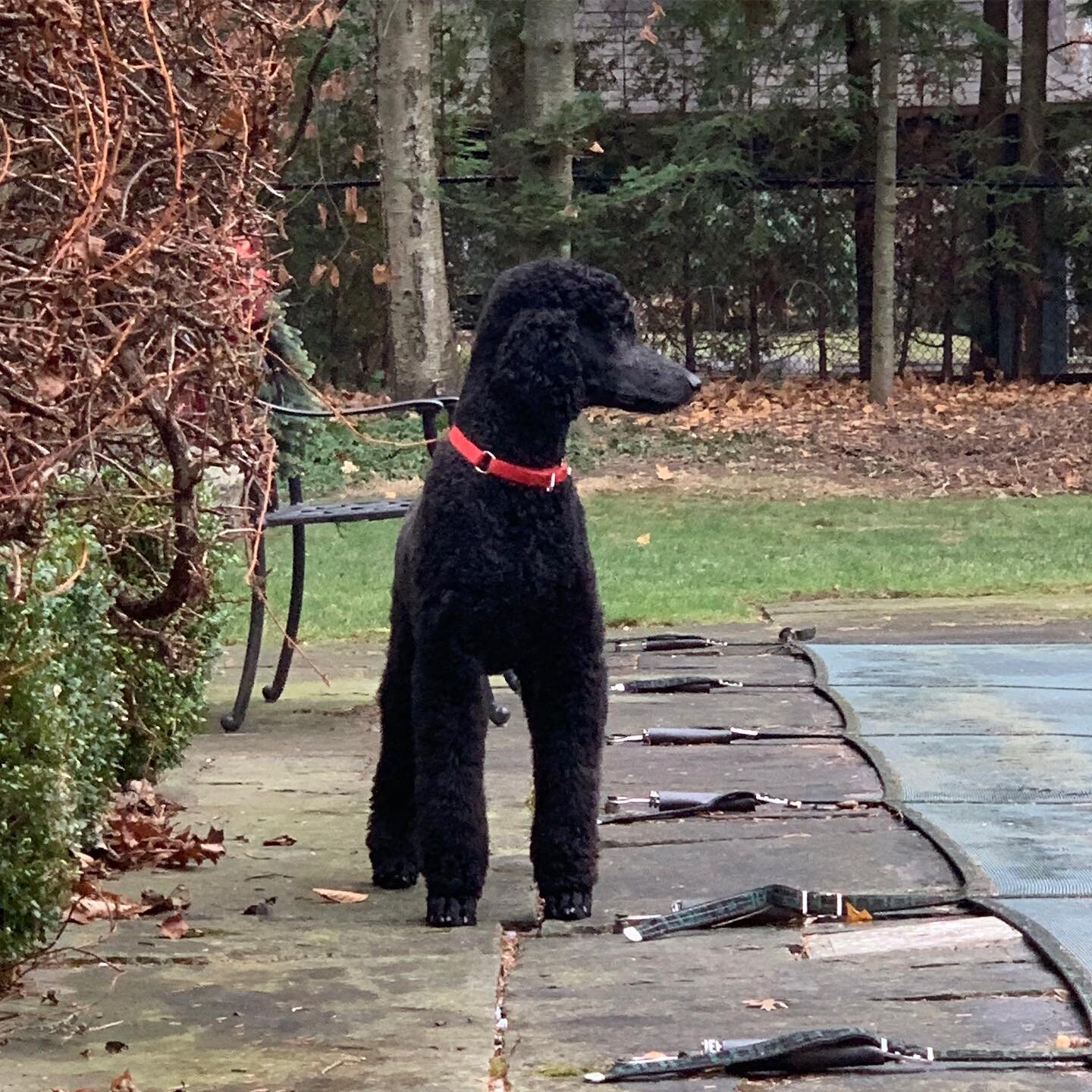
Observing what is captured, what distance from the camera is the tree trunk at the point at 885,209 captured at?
1692cm

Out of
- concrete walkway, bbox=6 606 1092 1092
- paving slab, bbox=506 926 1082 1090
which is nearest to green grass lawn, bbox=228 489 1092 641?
concrete walkway, bbox=6 606 1092 1092

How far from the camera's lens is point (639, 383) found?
14.5 feet

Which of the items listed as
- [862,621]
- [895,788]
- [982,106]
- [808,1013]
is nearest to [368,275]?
[982,106]

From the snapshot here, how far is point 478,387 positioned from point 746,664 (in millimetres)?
3399

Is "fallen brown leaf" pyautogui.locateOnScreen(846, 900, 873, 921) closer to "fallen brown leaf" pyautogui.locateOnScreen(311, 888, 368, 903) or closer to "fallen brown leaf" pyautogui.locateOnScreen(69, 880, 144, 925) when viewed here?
"fallen brown leaf" pyautogui.locateOnScreen(311, 888, 368, 903)

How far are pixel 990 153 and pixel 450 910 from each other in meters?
16.2

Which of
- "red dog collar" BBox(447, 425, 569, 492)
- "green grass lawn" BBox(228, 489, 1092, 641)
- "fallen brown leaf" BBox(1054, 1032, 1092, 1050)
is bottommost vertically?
"green grass lawn" BBox(228, 489, 1092, 641)

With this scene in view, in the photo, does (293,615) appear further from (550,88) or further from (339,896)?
(550,88)

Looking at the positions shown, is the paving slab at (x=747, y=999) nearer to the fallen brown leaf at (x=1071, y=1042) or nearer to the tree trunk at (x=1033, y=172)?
the fallen brown leaf at (x=1071, y=1042)

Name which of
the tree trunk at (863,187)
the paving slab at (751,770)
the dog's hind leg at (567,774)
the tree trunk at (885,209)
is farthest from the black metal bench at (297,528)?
the tree trunk at (863,187)

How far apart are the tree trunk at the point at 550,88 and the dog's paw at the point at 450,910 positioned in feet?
36.2

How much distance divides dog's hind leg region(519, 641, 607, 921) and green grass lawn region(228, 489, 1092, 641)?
453 centimetres

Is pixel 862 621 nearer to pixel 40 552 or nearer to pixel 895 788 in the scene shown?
pixel 895 788

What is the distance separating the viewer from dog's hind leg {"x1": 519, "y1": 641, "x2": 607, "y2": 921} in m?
4.35
